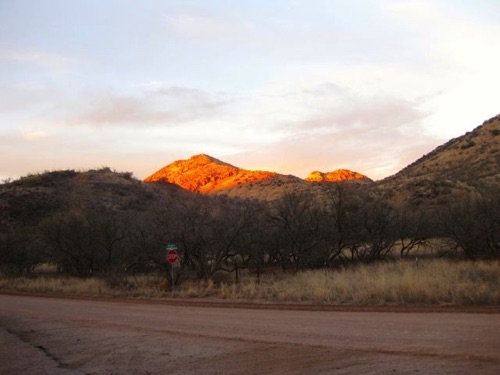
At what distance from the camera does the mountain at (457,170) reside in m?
57.6

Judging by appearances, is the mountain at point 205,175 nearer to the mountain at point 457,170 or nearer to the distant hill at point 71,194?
the distant hill at point 71,194

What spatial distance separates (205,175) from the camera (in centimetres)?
13638

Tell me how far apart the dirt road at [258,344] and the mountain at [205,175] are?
100254 mm

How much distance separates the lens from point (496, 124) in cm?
7344

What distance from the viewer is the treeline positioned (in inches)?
1241

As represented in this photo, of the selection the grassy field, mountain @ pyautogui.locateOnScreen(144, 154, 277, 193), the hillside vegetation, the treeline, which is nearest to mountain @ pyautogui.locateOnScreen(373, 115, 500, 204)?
the hillside vegetation

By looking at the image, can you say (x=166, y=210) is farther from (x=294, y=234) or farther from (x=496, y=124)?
(x=496, y=124)

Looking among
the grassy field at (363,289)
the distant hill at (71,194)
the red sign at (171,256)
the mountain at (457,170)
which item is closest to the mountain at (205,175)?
the distant hill at (71,194)

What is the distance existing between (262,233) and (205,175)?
10104cm

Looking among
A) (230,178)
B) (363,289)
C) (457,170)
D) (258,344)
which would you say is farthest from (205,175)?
(258,344)

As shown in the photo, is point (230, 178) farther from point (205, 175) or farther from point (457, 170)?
point (457, 170)

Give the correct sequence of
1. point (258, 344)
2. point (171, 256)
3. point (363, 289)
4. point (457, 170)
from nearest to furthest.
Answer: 1. point (258, 344)
2. point (363, 289)
3. point (171, 256)
4. point (457, 170)

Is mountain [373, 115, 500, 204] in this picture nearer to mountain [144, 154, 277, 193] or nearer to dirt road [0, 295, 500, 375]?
dirt road [0, 295, 500, 375]

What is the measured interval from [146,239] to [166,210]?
2.56 m
